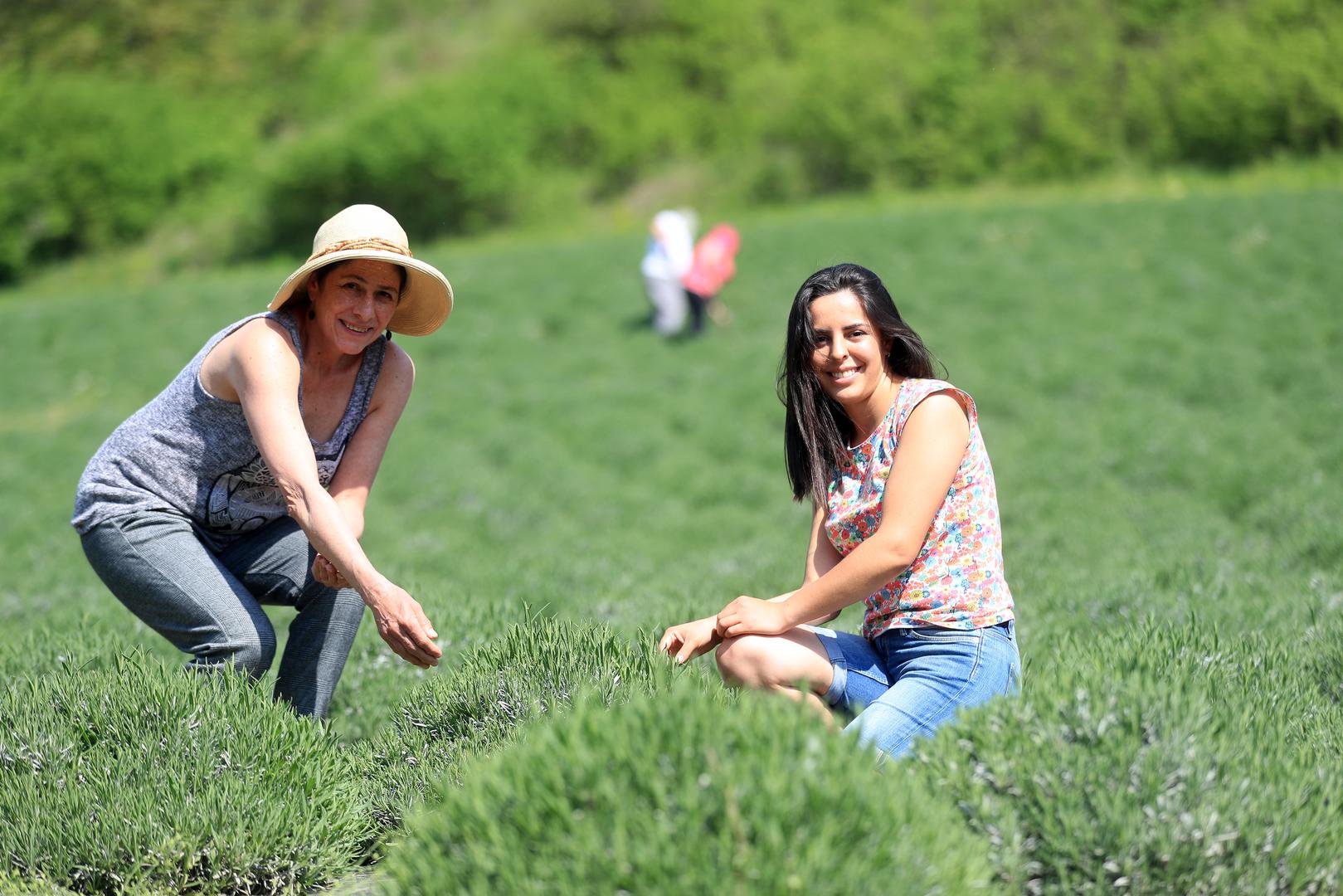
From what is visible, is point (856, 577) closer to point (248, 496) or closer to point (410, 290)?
point (410, 290)

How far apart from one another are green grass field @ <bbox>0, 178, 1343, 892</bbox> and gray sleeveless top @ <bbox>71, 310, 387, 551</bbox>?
1.78ft

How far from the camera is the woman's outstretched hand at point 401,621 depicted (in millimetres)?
3020

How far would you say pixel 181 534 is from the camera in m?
3.60

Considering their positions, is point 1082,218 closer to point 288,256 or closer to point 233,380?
point 233,380

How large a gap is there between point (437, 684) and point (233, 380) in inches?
43.0

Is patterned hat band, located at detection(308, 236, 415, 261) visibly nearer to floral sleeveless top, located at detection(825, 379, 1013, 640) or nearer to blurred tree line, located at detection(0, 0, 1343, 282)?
floral sleeveless top, located at detection(825, 379, 1013, 640)

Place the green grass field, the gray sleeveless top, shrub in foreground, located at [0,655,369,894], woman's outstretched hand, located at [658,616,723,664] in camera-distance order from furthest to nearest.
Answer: the gray sleeveless top, woman's outstretched hand, located at [658,616,723,664], shrub in foreground, located at [0,655,369,894], the green grass field

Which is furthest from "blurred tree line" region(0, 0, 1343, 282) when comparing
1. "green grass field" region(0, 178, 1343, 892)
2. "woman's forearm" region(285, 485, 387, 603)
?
"woman's forearm" region(285, 485, 387, 603)

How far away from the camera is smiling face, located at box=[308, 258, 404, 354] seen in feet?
11.5

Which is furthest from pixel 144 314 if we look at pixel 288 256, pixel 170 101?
pixel 170 101

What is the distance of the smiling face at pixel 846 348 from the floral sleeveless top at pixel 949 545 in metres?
0.11

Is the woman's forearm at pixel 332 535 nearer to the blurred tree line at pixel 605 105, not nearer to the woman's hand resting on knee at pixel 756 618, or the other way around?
the woman's hand resting on knee at pixel 756 618

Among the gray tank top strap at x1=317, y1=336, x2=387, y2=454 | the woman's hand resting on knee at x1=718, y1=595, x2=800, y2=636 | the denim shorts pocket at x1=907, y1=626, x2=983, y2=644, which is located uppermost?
the gray tank top strap at x1=317, y1=336, x2=387, y2=454

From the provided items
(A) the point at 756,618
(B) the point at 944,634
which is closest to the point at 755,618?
(A) the point at 756,618
